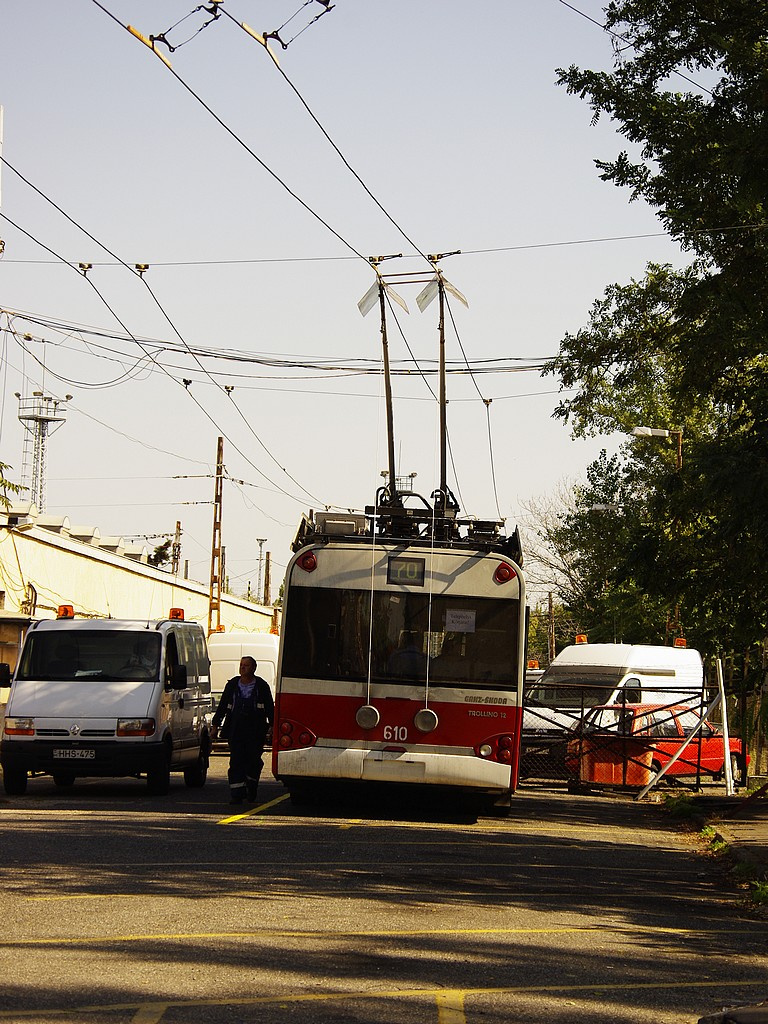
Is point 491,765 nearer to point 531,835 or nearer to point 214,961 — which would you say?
point 531,835

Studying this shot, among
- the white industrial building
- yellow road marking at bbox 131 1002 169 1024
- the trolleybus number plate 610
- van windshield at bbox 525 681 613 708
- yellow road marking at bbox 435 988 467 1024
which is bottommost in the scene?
yellow road marking at bbox 435 988 467 1024

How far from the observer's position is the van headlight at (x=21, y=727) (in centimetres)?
1767

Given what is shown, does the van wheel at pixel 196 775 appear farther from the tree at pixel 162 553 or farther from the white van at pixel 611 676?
the tree at pixel 162 553

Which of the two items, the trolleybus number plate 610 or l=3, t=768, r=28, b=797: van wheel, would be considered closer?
the trolleybus number plate 610

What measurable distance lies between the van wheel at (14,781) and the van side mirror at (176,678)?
7.06 feet

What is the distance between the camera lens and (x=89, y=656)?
18.7 metres

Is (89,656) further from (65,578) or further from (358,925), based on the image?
(65,578)

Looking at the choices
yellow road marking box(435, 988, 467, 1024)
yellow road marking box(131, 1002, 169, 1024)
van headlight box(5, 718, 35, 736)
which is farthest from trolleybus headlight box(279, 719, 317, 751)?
yellow road marking box(131, 1002, 169, 1024)

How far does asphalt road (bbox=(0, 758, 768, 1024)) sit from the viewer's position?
654 cm

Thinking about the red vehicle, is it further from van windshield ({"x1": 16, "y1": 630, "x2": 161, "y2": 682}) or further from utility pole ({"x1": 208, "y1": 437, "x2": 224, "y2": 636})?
utility pole ({"x1": 208, "y1": 437, "x2": 224, "y2": 636})

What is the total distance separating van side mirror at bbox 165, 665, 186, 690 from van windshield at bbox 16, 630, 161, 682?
242 millimetres

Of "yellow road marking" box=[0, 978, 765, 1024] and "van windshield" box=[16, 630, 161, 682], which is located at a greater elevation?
"van windshield" box=[16, 630, 161, 682]

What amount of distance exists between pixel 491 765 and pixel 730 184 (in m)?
7.28

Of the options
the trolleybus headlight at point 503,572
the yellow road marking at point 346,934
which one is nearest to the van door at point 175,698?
the trolleybus headlight at point 503,572
